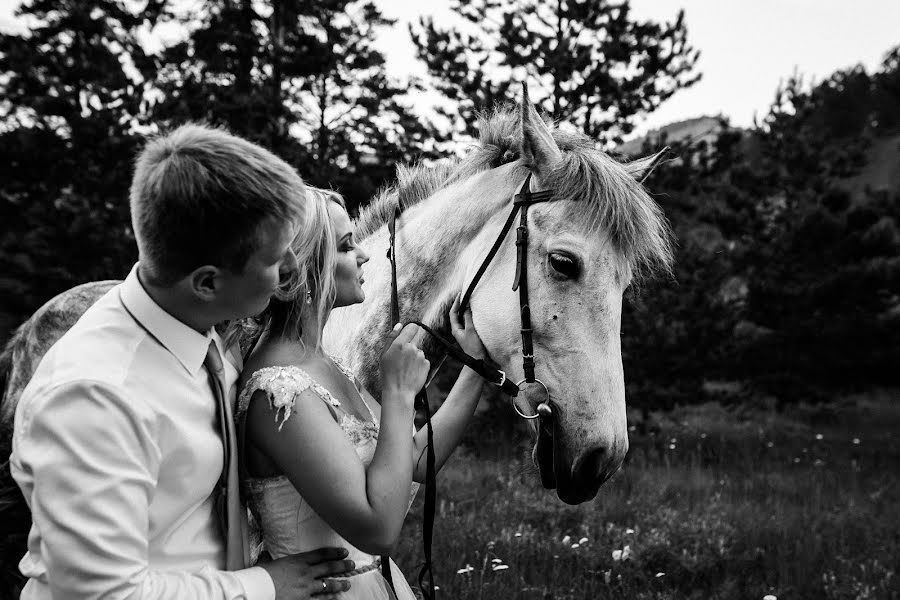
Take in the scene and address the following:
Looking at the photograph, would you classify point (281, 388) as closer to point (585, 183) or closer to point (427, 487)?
point (427, 487)

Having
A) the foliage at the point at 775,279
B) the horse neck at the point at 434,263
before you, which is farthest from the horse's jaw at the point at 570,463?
the foliage at the point at 775,279

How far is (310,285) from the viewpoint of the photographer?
1.80m

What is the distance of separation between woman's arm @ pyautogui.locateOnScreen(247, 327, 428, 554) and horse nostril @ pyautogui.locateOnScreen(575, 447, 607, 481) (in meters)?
0.79

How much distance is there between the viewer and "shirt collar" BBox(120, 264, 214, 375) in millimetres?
1311

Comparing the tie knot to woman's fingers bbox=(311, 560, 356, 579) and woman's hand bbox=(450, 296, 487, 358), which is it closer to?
woman's fingers bbox=(311, 560, 356, 579)

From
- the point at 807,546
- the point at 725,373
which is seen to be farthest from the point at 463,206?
the point at 725,373

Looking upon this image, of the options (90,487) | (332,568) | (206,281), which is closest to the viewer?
(90,487)

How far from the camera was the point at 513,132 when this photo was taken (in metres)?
2.66

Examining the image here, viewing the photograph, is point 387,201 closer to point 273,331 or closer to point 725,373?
point 273,331

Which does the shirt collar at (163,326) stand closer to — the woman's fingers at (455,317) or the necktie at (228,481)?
the necktie at (228,481)

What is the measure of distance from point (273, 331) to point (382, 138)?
1230 centimetres

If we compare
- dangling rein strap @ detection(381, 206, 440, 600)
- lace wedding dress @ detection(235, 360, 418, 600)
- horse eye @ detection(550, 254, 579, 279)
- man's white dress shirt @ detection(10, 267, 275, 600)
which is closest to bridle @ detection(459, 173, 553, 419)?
horse eye @ detection(550, 254, 579, 279)

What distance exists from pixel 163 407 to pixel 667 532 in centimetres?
474

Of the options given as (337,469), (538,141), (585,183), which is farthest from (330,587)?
(538,141)
